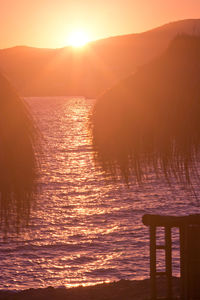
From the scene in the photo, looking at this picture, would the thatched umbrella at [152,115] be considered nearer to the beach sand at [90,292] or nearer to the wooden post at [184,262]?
the wooden post at [184,262]

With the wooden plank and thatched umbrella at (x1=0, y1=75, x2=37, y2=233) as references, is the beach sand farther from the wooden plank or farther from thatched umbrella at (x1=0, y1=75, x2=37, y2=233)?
thatched umbrella at (x1=0, y1=75, x2=37, y2=233)

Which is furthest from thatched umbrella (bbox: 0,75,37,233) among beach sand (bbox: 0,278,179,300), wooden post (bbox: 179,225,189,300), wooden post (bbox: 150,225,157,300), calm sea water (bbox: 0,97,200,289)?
calm sea water (bbox: 0,97,200,289)

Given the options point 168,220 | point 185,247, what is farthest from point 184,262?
point 168,220

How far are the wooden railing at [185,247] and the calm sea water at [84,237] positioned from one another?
2643 centimetres

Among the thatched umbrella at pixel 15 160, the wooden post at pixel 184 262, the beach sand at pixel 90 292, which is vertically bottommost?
the beach sand at pixel 90 292

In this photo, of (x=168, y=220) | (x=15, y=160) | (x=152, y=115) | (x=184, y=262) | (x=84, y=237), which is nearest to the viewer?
(x=15, y=160)

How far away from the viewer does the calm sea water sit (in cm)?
4619

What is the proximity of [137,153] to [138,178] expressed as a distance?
285 millimetres

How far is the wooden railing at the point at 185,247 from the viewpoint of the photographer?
24.8 feet

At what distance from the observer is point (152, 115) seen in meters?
5.60

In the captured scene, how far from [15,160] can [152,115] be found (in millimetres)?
1679

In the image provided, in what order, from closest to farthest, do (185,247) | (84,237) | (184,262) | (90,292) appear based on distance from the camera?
(185,247) < (184,262) < (90,292) < (84,237)

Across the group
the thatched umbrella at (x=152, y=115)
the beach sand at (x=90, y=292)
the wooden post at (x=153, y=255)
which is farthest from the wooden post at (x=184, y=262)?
the beach sand at (x=90, y=292)

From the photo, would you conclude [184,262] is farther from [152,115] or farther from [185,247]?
[152,115]
